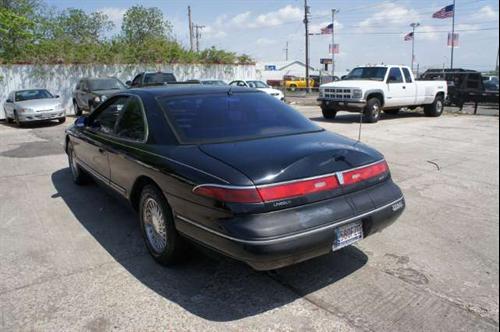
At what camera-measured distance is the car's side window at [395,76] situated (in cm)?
1521

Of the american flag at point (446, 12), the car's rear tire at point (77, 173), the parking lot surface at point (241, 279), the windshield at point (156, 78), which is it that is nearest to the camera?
the parking lot surface at point (241, 279)

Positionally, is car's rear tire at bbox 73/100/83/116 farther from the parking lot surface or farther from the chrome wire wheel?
the chrome wire wheel

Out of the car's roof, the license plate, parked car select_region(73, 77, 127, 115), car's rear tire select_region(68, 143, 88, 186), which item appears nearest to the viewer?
the license plate

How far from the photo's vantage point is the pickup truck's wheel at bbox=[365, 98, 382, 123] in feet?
47.3

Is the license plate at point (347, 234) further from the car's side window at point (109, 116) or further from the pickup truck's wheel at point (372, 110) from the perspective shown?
the pickup truck's wheel at point (372, 110)

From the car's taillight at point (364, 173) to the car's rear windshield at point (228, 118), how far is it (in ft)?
2.61

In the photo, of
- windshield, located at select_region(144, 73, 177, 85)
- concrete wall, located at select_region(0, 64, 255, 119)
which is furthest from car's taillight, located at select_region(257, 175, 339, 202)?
concrete wall, located at select_region(0, 64, 255, 119)

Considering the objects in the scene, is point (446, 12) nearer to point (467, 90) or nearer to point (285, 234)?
point (467, 90)

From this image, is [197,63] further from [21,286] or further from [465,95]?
[21,286]

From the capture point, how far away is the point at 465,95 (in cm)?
1955

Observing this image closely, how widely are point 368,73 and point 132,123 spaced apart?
12.9m

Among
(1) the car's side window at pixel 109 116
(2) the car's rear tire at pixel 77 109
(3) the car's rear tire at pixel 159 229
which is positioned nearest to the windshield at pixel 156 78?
(2) the car's rear tire at pixel 77 109

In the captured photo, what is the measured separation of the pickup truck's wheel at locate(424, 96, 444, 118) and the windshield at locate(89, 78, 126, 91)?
40.6 feet

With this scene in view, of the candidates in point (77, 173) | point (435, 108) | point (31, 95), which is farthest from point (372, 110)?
point (31, 95)
